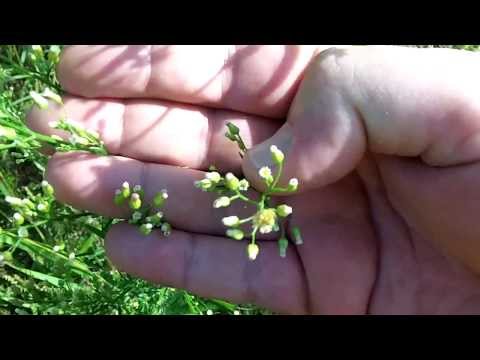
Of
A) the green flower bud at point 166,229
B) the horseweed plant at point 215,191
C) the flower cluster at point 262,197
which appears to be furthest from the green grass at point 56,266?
the flower cluster at point 262,197

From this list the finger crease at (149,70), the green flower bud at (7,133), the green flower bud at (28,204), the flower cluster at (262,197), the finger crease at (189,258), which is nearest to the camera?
the flower cluster at (262,197)

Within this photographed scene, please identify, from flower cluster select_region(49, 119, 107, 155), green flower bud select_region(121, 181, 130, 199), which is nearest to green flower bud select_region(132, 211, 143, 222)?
green flower bud select_region(121, 181, 130, 199)

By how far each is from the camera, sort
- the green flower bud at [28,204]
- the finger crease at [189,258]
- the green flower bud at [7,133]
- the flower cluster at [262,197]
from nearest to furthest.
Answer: the flower cluster at [262,197] → the green flower bud at [7,133] → the green flower bud at [28,204] → the finger crease at [189,258]

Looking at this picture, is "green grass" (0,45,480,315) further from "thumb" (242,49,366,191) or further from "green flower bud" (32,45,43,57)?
"thumb" (242,49,366,191)

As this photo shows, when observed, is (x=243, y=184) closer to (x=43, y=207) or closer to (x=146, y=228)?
(x=146, y=228)

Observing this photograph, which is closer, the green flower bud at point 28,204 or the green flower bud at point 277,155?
the green flower bud at point 277,155

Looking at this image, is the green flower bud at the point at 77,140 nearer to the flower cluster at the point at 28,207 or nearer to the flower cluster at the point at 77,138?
the flower cluster at the point at 77,138

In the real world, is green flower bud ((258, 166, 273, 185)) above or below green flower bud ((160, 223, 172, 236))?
above
